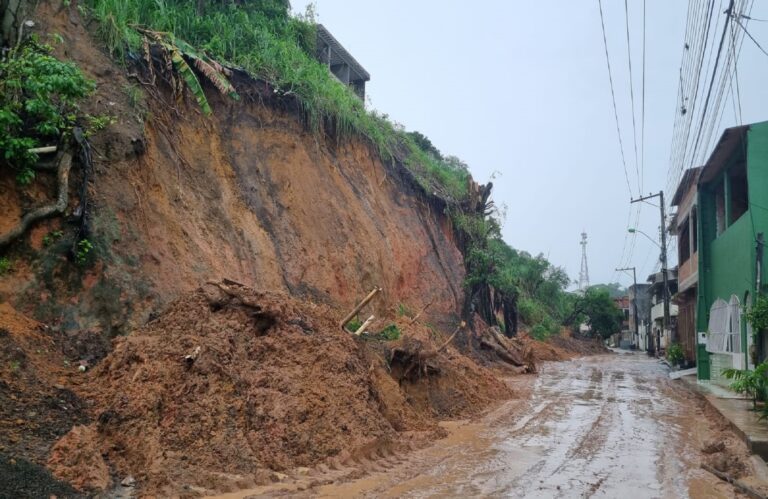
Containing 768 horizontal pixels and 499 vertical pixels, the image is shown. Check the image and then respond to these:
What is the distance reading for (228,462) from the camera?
21.5 ft

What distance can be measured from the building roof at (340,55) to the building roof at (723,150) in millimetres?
14074

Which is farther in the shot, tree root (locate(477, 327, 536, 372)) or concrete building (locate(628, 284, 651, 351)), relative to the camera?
concrete building (locate(628, 284, 651, 351))

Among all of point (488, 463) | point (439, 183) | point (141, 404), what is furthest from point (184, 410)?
point (439, 183)

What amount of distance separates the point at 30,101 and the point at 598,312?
1917 inches

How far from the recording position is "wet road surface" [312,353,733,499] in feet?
21.6

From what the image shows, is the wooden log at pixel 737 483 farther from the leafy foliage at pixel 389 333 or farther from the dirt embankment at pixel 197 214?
the dirt embankment at pixel 197 214

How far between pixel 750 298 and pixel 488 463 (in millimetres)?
9691

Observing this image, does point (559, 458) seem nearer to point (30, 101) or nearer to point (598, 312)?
point (30, 101)

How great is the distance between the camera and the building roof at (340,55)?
80.4ft

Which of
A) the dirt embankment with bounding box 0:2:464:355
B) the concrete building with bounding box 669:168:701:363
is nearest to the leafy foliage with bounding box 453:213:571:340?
the dirt embankment with bounding box 0:2:464:355

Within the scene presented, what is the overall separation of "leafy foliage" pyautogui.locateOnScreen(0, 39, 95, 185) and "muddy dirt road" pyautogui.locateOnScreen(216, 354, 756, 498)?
588cm

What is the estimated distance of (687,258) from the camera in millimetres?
25016

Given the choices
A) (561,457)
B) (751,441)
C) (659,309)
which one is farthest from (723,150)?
(659,309)

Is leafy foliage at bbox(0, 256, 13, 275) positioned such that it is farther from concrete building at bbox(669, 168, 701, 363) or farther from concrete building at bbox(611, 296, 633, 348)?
concrete building at bbox(611, 296, 633, 348)
